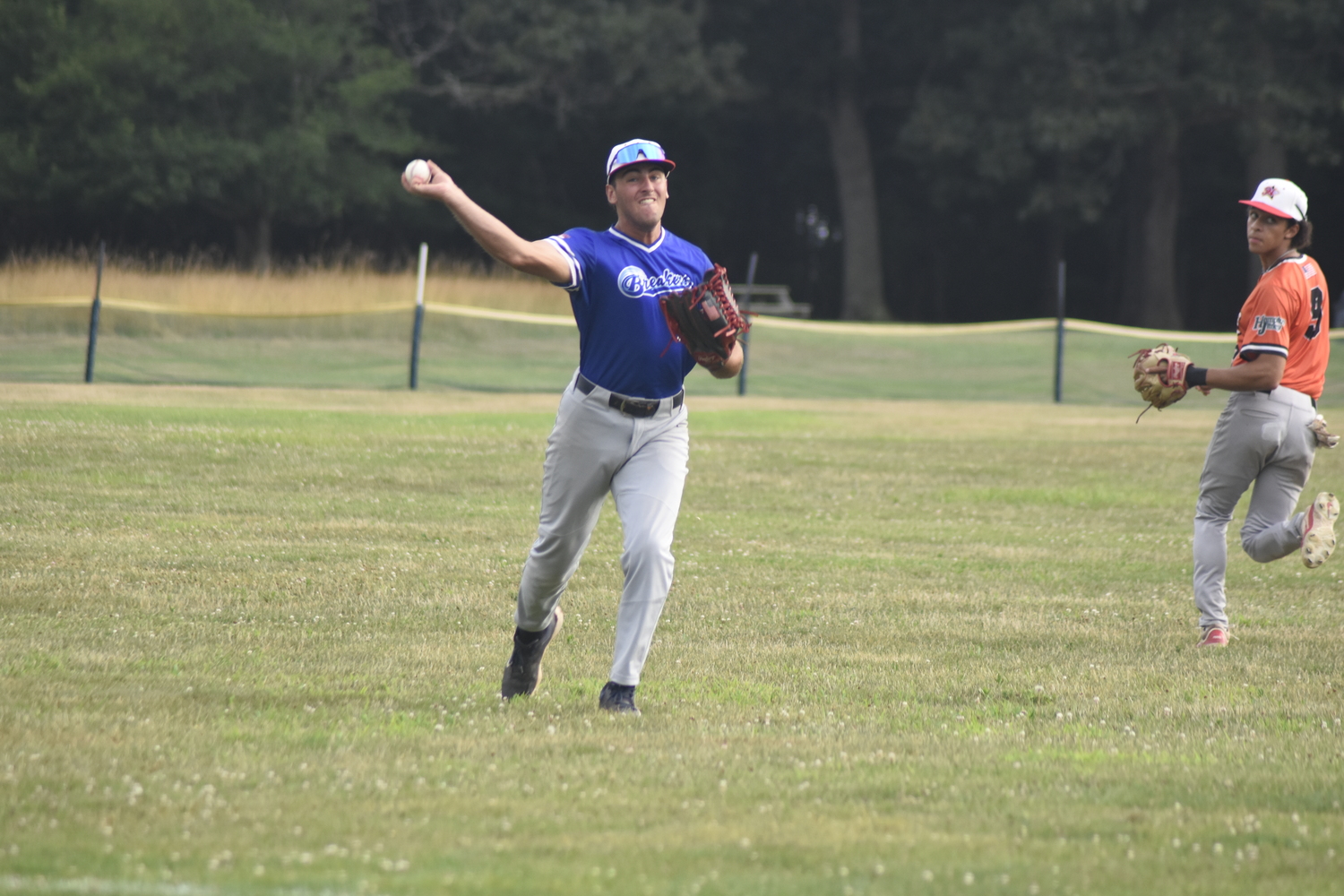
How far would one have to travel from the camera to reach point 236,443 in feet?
48.9

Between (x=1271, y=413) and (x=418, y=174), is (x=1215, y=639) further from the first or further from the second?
(x=418, y=174)

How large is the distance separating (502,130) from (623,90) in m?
7.36

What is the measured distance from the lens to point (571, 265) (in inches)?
230

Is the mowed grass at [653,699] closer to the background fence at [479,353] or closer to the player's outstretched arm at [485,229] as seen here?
the player's outstretched arm at [485,229]

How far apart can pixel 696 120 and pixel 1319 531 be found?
134 feet

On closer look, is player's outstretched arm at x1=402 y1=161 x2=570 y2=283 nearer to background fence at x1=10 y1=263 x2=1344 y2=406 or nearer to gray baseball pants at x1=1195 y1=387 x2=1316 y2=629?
gray baseball pants at x1=1195 y1=387 x2=1316 y2=629

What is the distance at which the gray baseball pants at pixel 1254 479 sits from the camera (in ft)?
24.5

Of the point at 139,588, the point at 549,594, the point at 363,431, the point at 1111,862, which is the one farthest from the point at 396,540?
the point at 1111,862

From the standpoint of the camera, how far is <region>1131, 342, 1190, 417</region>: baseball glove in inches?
292

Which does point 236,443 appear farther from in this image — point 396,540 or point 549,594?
point 549,594

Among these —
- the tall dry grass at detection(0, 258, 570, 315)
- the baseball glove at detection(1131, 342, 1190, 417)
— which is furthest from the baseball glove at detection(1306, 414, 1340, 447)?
the tall dry grass at detection(0, 258, 570, 315)

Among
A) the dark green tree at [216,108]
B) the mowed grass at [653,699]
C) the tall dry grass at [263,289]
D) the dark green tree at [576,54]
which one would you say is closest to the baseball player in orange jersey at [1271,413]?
the mowed grass at [653,699]

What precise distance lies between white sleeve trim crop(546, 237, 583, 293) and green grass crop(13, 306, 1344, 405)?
1641cm

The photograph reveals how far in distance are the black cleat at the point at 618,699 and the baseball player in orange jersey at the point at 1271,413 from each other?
3.22 meters
